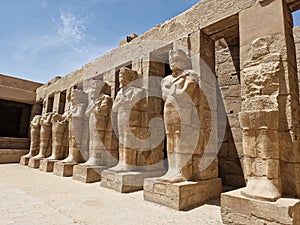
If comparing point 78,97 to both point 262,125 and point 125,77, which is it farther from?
point 262,125

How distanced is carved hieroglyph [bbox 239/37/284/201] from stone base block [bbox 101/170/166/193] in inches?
90.1

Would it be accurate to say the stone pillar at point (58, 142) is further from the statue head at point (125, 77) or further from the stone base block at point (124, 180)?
the statue head at point (125, 77)

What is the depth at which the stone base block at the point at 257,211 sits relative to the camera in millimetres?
2275

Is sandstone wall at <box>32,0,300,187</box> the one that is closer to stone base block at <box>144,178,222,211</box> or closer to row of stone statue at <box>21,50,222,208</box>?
row of stone statue at <box>21,50,222,208</box>

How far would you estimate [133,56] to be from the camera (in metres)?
5.93

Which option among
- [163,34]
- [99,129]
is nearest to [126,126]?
[99,129]

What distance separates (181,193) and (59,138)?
18.5 ft

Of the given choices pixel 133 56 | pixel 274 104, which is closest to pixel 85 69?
pixel 133 56

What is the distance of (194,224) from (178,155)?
1205mm

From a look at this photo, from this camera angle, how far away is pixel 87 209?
325cm

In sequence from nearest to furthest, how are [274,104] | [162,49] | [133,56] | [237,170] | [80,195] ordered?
[274,104], [80,195], [237,170], [162,49], [133,56]

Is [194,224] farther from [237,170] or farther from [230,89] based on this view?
[230,89]

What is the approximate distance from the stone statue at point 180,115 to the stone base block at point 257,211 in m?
1.00

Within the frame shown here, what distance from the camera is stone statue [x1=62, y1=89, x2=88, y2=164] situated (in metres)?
6.51
